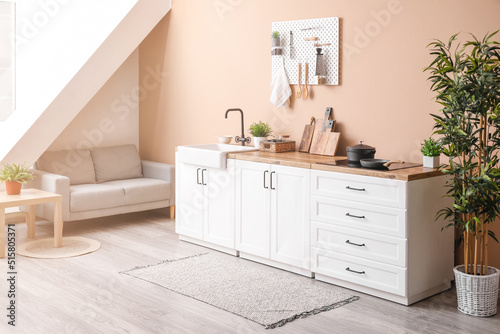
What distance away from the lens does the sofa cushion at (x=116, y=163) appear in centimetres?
625

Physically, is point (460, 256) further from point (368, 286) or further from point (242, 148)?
point (242, 148)

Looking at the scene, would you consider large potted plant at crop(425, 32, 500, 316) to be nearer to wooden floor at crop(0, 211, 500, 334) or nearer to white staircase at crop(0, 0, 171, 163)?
wooden floor at crop(0, 211, 500, 334)

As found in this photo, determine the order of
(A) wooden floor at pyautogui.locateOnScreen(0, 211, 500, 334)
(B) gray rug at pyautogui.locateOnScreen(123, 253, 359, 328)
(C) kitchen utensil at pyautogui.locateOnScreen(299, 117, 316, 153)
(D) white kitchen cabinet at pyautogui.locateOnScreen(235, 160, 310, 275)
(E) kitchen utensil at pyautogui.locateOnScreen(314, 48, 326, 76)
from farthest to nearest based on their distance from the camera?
(C) kitchen utensil at pyautogui.locateOnScreen(299, 117, 316, 153)
(E) kitchen utensil at pyautogui.locateOnScreen(314, 48, 326, 76)
(D) white kitchen cabinet at pyautogui.locateOnScreen(235, 160, 310, 275)
(B) gray rug at pyautogui.locateOnScreen(123, 253, 359, 328)
(A) wooden floor at pyautogui.locateOnScreen(0, 211, 500, 334)

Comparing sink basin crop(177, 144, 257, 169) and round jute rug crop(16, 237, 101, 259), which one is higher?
sink basin crop(177, 144, 257, 169)

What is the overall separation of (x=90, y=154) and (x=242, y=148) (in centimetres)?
181

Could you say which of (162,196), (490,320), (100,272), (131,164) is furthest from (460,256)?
(131,164)

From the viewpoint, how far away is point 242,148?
5.38 meters

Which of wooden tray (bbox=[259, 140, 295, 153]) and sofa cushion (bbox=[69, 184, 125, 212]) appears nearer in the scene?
wooden tray (bbox=[259, 140, 295, 153])

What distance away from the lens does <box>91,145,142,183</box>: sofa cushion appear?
246 inches

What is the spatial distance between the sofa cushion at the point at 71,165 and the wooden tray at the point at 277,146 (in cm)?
202

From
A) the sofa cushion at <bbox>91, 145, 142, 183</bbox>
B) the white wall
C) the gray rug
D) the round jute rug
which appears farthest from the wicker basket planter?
the white wall

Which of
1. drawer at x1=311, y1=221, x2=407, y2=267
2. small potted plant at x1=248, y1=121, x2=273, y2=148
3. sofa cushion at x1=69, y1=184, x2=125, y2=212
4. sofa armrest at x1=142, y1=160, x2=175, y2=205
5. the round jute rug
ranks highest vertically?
small potted plant at x1=248, y1=121, x2=273, y2=148

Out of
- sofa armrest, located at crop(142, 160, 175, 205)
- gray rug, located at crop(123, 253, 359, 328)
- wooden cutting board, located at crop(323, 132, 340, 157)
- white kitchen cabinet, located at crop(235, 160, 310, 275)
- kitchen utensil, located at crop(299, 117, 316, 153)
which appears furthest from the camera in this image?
sofa armrest, located at crop(142, 160, 175, 205)

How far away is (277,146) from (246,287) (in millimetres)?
1281
